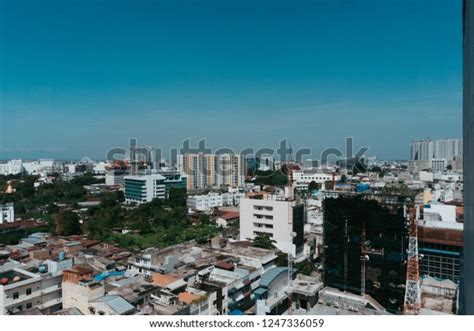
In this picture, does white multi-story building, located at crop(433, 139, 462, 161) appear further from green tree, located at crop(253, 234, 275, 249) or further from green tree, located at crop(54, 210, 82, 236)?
green tree, located at crop(54, 210, 82, 236)

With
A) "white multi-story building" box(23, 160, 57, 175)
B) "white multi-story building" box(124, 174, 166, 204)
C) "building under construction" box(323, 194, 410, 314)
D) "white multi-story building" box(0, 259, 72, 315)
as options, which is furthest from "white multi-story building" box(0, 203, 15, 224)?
"white multi-story building" box(23, 160, 57, 175)

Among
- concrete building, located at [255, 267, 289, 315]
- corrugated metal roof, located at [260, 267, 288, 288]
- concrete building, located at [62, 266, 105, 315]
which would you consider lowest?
concrete building, located at [255, 267, 289, 315]

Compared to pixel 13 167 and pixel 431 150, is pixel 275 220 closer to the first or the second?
pixel 431 150

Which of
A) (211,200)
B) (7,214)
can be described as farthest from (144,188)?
(7,214)

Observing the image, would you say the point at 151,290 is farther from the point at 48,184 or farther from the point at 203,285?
the point at 48,184

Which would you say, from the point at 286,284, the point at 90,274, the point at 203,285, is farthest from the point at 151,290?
the point at 286,284

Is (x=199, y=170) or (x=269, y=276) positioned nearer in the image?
(x=269, y=276)
